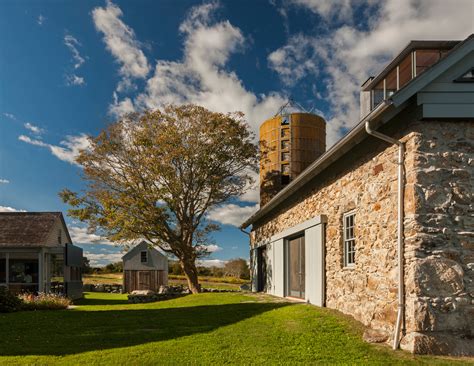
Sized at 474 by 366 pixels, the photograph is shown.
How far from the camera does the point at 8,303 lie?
643 inches

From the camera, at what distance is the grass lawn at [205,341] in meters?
7.66

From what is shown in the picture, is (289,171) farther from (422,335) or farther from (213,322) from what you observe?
(422,335)

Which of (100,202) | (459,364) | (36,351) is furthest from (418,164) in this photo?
(100,202)

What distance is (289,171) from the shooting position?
71.5 ft

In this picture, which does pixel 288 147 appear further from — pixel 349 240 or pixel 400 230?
pixel 400 230

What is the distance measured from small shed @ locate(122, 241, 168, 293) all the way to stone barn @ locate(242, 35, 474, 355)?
28484mm

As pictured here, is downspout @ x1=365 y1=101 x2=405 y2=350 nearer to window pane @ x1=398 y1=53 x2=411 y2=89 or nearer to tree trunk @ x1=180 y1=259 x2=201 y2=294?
window pane @ x1=398 y1=53 x2=411 y2=89

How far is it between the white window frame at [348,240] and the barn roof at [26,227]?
59.1 ft

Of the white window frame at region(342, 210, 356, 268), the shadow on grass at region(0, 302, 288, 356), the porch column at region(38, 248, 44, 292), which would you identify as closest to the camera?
the shadow on grass at region(0, 302, 288, 356)

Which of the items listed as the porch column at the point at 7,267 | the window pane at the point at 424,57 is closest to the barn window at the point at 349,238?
the window pane at the point at 424,57

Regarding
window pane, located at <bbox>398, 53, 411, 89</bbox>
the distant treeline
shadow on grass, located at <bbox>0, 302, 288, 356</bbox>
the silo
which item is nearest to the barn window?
shadow on grass, located at <bbox>0, 302, 288, 356</bbox>

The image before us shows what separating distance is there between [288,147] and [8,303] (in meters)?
13.8

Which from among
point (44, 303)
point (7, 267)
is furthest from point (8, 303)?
point (7, 267)

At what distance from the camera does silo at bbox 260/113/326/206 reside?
70.3 feet
